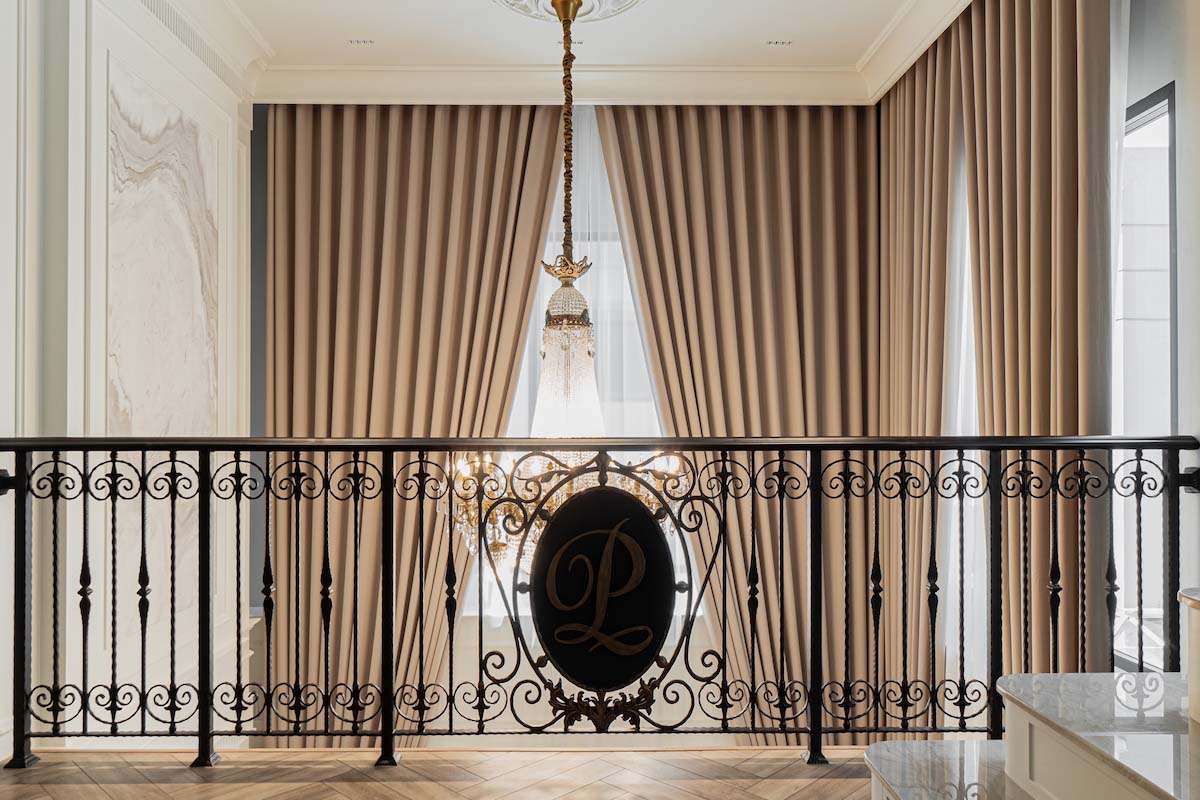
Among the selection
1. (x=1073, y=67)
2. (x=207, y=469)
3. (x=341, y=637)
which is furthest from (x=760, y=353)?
(x=207, y=469)

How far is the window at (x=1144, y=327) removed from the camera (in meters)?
2.70

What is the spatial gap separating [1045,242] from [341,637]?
3.73 meters

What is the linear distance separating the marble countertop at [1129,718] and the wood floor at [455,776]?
2.32ft

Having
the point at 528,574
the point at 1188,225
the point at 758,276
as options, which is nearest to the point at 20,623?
the point at 528,574

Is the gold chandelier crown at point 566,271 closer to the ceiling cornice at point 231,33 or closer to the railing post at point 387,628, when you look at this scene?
the railing post at point 387,628

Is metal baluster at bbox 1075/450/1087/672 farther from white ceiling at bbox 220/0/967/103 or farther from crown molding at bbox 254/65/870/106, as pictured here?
crown molding at bbox 254/65/870/106

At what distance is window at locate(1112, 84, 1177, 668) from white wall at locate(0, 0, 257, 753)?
333 centimetres

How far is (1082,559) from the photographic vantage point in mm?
2521

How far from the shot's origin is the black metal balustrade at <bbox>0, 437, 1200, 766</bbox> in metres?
2.41

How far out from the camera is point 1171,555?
95.2 inches

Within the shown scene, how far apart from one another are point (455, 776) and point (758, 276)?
3139 mm

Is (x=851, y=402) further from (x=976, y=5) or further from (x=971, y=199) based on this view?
(x=976, y=5)

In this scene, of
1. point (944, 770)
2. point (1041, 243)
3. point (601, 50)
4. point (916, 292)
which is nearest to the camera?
point (944, 770)

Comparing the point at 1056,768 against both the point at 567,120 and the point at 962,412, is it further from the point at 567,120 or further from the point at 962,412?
the point at 567,120
